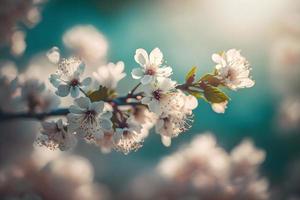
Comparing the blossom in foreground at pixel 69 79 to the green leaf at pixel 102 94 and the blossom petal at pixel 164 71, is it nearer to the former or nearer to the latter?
the green leaf at pixel 102 94

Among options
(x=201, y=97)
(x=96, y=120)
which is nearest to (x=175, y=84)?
(x=201, y=97)

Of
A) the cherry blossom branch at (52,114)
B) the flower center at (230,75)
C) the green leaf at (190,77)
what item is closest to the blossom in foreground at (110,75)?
the cherry blossom branch at (52,114)

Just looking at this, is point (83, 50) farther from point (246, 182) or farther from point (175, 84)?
point (175, 84)

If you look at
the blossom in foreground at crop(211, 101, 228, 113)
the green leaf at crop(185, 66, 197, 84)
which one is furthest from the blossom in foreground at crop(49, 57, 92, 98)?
the blossom in foreground at crop(211, 101, 228, 113)

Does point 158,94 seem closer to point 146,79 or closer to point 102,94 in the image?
point 146,79

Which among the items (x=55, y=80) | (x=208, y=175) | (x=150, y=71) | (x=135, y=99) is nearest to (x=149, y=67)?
(x=150, y=71)

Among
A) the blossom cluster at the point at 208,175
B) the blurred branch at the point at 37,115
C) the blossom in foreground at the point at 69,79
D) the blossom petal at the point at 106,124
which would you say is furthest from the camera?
the blossom cluster at the point at 208,175
